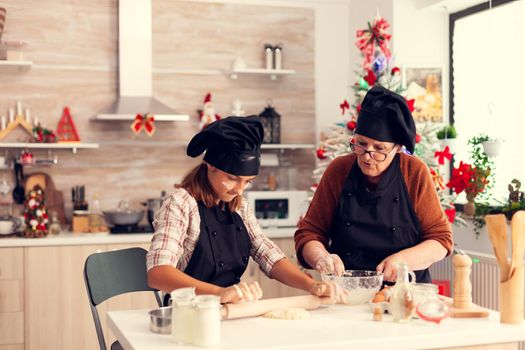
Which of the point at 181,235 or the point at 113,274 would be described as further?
the point at 113,274

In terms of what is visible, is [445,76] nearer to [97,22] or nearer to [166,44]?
[166,44]

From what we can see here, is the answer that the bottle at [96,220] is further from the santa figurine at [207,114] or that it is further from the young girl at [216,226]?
the young girl at [216,226]

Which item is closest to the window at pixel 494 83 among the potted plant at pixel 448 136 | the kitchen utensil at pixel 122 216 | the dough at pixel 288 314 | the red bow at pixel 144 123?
the potted plant at pixel 448 136

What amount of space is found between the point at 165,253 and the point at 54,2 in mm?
3313

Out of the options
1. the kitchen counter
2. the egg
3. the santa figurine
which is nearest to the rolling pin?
the egg

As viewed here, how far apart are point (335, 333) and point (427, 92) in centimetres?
325

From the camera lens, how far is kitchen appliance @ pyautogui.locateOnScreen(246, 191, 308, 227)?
5234 mm

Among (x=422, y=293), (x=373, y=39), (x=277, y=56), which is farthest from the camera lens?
(x=277, y=56)

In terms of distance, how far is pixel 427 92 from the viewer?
5098 mm

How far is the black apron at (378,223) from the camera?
2.82 metres

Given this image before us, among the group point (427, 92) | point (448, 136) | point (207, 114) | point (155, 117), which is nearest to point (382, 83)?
point (448, 136)

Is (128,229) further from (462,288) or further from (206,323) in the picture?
(206,323)

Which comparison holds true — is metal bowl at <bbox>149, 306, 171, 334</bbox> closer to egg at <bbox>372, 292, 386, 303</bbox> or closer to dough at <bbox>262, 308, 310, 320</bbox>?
dough at <bbox>262, 308, 310, 320</bbox>

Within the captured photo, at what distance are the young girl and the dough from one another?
0.09 meters
